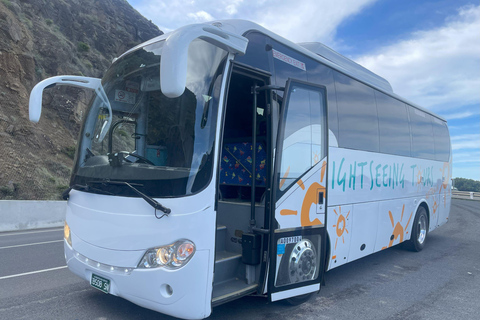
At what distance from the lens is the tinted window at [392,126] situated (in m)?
7.47

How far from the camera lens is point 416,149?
29.3 feet

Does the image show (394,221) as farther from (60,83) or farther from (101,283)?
(60,83)

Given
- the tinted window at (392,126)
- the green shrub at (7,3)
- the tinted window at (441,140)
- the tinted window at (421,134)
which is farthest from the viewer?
the green shrub at (7,3)

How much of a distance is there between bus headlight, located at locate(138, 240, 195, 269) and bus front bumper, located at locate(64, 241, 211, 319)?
44mm

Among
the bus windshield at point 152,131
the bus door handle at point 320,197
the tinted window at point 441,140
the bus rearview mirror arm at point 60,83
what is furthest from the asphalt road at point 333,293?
the tinted window at point 441,140

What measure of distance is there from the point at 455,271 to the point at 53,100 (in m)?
23.8

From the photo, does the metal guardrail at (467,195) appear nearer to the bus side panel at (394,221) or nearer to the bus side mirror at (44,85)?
the bus side panel at (394,221)

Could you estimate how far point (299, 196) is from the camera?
488cm

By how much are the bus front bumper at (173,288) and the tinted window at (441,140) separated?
877 cm

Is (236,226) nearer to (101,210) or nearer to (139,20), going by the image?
(101,210)

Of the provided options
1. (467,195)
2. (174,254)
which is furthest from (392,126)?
(467,195)

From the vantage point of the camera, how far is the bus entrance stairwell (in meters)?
4.46

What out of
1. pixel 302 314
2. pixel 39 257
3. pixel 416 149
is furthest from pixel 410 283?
pixel 39 257

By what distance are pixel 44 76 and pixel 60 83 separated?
2209 centimetres
